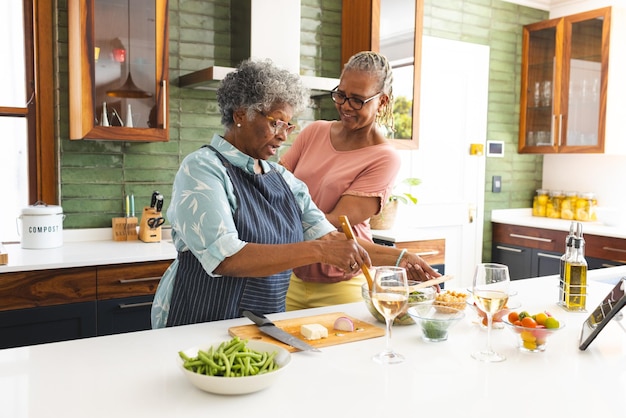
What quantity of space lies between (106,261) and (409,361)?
1.85m

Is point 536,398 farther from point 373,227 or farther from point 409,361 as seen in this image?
point 373,227

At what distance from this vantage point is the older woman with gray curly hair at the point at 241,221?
1604mm

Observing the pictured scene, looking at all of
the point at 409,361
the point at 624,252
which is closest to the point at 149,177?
the point at 409,361

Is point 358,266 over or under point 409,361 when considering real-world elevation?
over

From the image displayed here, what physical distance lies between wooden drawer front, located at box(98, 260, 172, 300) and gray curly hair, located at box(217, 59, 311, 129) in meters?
1.34

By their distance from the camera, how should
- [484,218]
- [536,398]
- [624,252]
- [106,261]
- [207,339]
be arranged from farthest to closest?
[484,218], [624,252], [106,261], [207,339], [536,398]

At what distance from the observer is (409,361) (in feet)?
4.55

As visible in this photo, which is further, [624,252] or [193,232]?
[624,252]

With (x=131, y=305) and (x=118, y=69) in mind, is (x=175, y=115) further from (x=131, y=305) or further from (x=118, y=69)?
(x=131, y=305)

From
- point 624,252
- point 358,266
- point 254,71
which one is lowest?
point 624,252

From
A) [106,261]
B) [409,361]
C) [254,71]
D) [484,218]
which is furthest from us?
[484,218]

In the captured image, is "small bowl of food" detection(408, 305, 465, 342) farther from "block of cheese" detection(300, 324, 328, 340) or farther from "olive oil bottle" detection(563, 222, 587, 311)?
"olive oil bottle" detection(563, 222, 587, 311)

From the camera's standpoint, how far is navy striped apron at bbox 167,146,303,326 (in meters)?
1.75

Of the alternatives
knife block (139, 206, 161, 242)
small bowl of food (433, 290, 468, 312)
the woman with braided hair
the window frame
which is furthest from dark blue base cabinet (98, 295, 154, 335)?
small bowl of food (433, 290, 468, 312)
